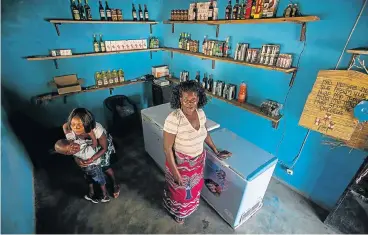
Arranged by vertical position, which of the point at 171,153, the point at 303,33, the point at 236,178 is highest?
the point at 303,33

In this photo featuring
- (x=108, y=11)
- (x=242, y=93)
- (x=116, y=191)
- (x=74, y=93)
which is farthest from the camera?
(x=74, y=93)

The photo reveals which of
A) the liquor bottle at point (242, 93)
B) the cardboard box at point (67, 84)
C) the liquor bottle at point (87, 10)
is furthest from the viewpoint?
the cardboard box at point (67, 84)

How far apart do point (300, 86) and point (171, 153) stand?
1.57 metres

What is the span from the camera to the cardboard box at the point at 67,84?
2.82 metres

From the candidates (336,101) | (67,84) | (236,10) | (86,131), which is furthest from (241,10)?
(67,84)

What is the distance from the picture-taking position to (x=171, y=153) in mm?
1541

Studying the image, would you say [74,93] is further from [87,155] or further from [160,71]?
[87,155]

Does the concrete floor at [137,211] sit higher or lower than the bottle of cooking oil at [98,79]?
lower

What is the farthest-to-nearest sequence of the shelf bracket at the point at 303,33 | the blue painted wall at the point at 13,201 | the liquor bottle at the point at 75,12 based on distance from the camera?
the liquor bottle at the point at 75,12 → the shelf bracket at the point at 303,33 → the blue painted wall at the point at 13,201

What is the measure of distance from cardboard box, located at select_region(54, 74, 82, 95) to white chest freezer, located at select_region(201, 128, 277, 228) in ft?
7.57

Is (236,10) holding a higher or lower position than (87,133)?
higher

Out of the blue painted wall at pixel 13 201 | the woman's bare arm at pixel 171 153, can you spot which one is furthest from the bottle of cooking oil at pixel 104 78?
the woman's bare arm at pixel 171 153

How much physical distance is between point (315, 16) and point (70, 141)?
2.41m

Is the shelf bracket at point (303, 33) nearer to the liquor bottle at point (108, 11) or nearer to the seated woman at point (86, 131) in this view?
the seated woman at point (86, 131)
